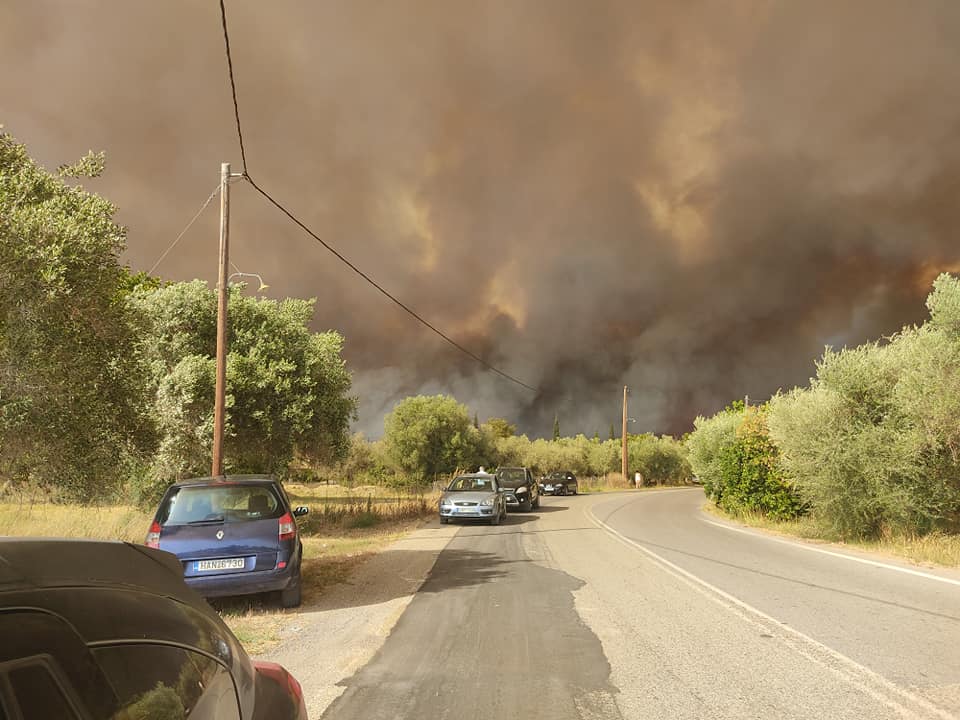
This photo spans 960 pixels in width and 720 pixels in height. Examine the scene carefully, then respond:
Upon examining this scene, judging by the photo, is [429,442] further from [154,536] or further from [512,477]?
[154,536]

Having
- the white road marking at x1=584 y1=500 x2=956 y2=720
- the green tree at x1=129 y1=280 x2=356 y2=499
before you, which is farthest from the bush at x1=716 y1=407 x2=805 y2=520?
the green tree at x1=129 y1=280 x2=356 y2=499

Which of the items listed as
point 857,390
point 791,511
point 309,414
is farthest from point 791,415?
point 309,414

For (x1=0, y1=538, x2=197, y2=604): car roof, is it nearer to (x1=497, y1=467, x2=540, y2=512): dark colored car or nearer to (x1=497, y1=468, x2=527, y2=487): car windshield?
(x1=497, y1=467, x2=540, y2=512): dark colored car

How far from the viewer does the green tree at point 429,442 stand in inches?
2055

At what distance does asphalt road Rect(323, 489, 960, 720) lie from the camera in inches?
195

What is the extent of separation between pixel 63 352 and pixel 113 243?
1827 millimetres

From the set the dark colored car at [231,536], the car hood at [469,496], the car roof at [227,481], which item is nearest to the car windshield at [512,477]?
the car hood at [469,496]

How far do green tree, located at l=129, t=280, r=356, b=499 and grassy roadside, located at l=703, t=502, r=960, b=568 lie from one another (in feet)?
46.5

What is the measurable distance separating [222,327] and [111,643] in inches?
542

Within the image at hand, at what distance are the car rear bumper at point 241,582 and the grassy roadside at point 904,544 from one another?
11.8 m

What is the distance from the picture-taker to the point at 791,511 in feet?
73.3

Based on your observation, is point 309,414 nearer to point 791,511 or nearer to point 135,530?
point 135,530

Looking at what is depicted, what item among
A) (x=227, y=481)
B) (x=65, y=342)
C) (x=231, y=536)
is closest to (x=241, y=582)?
(x=231, y=536)

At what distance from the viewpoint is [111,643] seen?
1505mm
